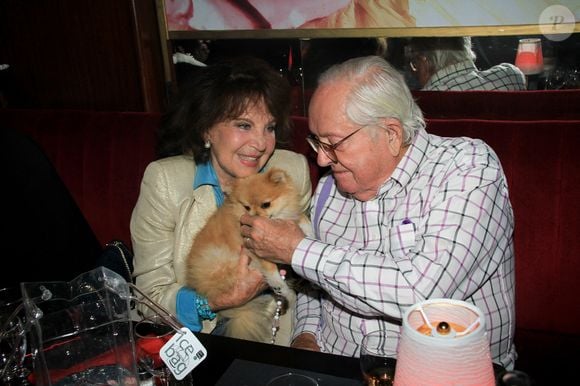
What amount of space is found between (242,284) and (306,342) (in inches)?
12.6

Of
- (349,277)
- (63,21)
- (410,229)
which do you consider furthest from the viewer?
(63,21)

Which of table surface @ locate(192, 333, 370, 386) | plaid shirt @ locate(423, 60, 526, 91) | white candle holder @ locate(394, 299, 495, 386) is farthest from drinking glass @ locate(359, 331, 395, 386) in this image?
plaid shirt @ locate(423, 60, 526, 91)

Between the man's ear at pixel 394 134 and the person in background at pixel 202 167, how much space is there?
0.60m

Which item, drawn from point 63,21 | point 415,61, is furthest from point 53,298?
point 63,21

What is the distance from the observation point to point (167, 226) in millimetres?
2113

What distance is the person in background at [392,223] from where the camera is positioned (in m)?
1.42

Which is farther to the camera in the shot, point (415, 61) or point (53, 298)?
point (415, 61)

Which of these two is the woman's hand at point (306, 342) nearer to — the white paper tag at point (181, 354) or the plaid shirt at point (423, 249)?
the plaid shirt at point (423, 249)

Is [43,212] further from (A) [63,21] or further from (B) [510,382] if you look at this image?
(B) [510,382]

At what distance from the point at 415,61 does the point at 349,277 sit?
157cm

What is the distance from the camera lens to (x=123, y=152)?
271cm

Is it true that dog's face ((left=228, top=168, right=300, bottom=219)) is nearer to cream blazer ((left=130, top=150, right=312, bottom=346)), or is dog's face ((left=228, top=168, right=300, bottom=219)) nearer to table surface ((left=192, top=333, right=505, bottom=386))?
cream blazer ((left=130, top=150, right=312, bottom=346))

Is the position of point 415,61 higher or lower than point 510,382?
higher

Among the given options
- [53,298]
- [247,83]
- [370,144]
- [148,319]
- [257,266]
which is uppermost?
[247,83]
